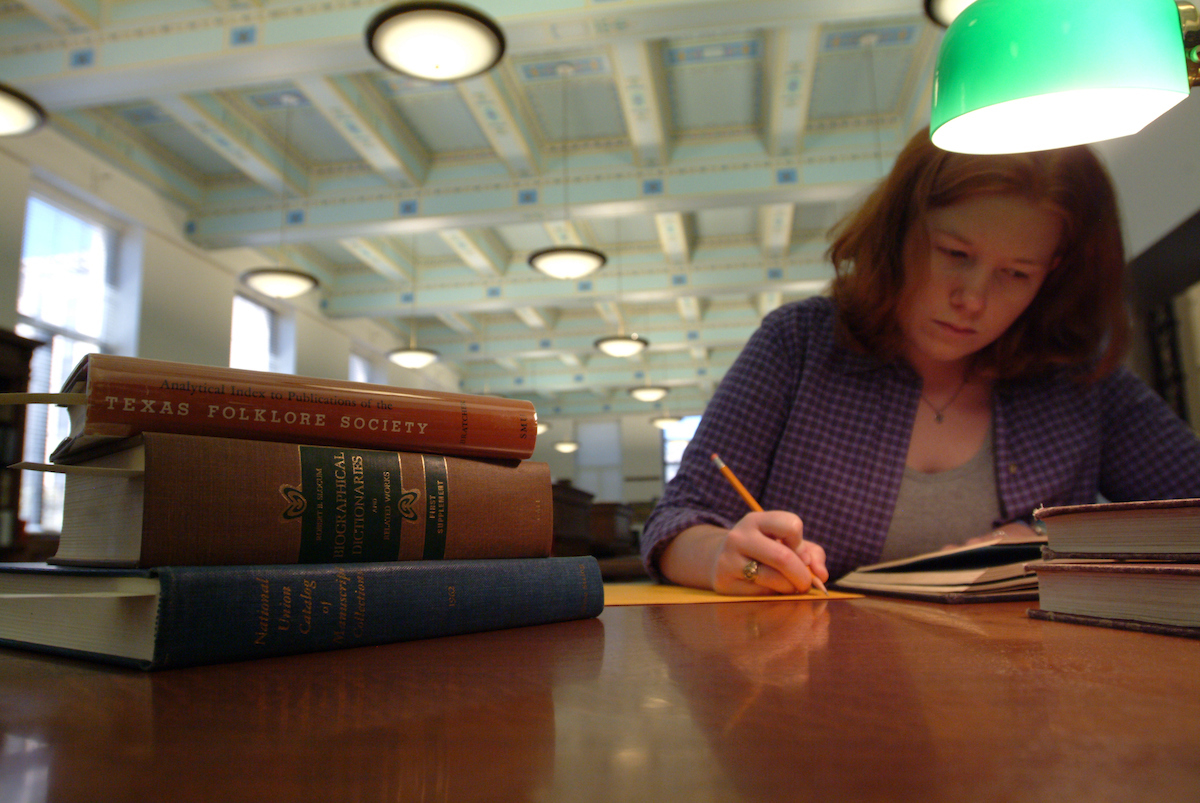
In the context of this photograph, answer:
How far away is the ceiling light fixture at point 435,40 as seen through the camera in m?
3.06

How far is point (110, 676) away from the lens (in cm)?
34

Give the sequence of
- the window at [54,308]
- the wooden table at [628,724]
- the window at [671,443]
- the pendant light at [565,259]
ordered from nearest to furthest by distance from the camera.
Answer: the wooden table at [628,724] → the window at [54,308] → the pendant light at [565,259] → the window at [671,443]

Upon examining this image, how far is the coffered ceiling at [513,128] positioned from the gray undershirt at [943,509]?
9.05 feet

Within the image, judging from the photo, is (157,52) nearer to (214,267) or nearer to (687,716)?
(214,267)

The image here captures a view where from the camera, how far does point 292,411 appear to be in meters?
0.45

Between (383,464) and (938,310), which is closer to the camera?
(383,464)

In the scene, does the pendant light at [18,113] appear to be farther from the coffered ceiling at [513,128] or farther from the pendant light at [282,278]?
the pendant light at [282,278]

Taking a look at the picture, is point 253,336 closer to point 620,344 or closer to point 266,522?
point 620,344

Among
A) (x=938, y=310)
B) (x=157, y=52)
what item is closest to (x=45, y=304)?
(x=157, y=52)

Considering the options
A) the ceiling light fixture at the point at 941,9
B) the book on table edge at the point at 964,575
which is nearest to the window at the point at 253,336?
the ceiling light fixture at the point at 941,9

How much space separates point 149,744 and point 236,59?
4.65 metres

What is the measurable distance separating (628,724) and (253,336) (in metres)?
8.34

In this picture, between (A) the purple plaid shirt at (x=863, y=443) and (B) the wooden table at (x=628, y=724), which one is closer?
(B) the wooden table at (x=628, y=724)

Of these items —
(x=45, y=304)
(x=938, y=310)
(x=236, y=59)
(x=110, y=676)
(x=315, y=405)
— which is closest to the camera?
(x=110, y=676)
